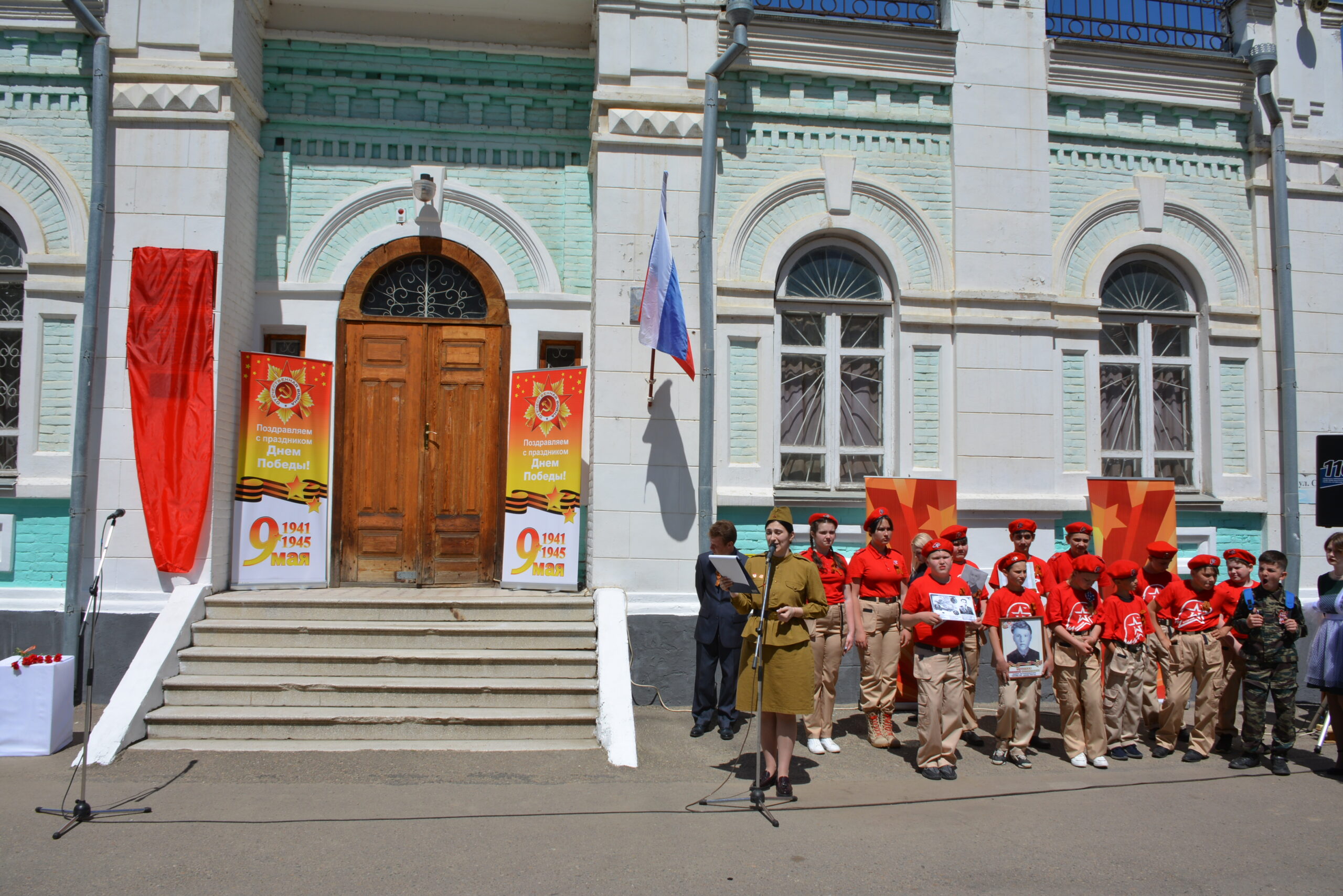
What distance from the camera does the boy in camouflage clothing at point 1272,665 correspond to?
6.75 m

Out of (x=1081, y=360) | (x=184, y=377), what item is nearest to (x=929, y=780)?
(x=1081, y=360)

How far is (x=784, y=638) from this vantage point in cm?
575

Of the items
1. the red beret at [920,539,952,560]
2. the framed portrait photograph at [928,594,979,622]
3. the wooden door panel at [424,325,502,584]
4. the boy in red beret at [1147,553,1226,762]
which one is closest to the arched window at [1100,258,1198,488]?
the boy in red beret at [1147,553,1226,762]

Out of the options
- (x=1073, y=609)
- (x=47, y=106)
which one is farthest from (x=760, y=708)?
(x=47, y=106)

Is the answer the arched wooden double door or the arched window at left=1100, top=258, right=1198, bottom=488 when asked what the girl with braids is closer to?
the arched wooden double door

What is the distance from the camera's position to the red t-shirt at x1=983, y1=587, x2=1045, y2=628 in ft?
22.2

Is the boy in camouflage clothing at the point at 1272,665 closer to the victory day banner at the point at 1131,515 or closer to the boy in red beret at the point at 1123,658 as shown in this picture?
the boy in red beret at the point at 1123,658

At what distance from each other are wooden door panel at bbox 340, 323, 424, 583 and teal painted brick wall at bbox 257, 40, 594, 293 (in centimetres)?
113

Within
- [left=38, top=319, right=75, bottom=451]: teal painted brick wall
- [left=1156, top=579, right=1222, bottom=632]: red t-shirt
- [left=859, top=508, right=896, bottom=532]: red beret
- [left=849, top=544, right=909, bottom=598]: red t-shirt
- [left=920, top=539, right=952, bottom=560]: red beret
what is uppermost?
[left=38, top=319, right=75, bottom=451]: teal painted brick wall

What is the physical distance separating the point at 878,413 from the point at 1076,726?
3495 mm

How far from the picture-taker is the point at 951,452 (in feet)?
29.5

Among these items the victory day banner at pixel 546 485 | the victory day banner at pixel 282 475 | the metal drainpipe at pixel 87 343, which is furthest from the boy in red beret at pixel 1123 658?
the metal drainpipe at pixel 87 343

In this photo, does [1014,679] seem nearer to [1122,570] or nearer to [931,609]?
[931,609]

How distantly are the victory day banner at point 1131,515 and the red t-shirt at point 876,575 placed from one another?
2.52 metres
